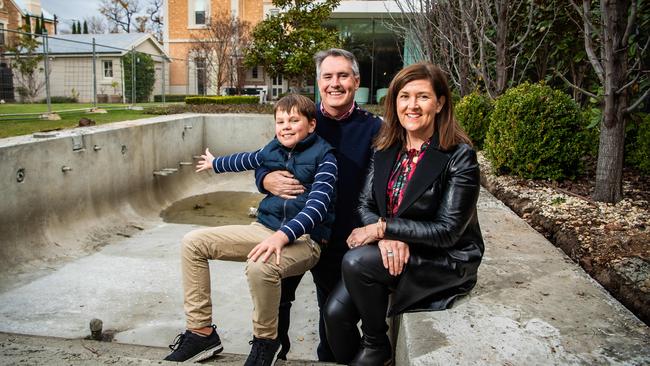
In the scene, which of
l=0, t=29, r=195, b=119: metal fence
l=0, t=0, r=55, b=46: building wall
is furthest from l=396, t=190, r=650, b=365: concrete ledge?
l=0, t=0, r=55, b=46: building wall

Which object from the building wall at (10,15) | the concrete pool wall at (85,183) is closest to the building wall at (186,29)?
the building wall at (10,15)

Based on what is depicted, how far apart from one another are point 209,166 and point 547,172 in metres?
4.03

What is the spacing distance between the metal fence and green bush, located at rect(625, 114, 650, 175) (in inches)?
346

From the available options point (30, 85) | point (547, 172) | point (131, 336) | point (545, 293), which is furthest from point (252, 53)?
point (545, 293)

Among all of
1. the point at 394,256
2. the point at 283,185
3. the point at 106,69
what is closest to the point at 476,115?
the point at 283,185

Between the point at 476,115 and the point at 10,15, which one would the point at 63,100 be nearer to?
the point at 476,115

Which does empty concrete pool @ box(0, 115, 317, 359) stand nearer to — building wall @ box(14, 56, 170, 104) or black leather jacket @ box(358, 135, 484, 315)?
black leather jacket @ box(358, 135, 484, 315)

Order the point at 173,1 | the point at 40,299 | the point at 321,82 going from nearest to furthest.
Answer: the point at 321,82 < the point at 40,299 < the point at 173,1

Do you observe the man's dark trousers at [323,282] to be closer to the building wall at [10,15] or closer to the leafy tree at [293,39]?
the leafy tree at [293,39]

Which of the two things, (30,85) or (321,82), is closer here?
(321,82)

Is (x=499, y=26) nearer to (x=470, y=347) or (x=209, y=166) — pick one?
(x=209, y=166)

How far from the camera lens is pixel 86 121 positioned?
821cm

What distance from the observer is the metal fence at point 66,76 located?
1198cm

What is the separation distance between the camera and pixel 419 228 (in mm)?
2322
